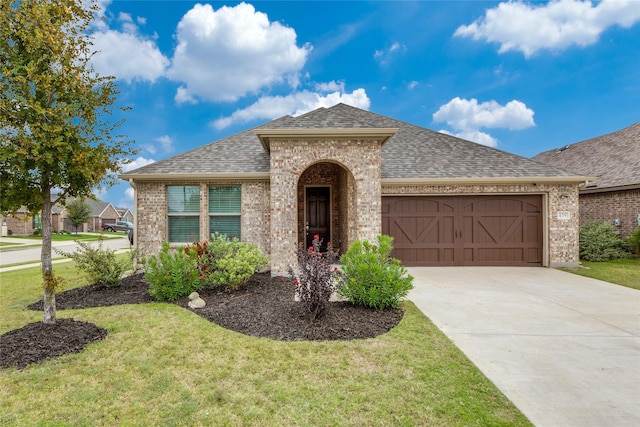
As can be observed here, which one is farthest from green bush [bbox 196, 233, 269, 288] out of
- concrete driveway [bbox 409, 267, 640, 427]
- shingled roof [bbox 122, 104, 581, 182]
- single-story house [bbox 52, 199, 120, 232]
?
single-story house [bbox 52, 199, 120, 232]

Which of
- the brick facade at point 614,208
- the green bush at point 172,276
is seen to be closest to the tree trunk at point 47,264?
the green bush at point 172,276

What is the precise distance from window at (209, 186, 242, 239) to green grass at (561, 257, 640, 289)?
10367 millimetres

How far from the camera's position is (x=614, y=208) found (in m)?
12.4

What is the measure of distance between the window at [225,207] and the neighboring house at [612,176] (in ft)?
46.2

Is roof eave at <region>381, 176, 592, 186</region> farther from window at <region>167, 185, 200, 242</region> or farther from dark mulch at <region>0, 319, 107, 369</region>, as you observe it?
dark mulch at <region>0, 319, 107, 369</region>

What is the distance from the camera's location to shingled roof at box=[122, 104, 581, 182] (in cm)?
829

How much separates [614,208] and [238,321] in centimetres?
1561

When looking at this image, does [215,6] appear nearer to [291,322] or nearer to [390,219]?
[390,219]

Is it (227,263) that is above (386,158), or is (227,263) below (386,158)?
below

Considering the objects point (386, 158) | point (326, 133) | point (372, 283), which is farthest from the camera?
point (386, 158)

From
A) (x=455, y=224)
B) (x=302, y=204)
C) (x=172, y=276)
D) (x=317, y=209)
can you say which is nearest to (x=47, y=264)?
(x=172, y=276)

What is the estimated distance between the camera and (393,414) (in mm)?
2586

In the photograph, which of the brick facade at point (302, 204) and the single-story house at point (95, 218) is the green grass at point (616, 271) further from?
the single-story house at point (95, 218)

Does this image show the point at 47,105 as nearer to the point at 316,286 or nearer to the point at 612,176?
the point at 316,286
